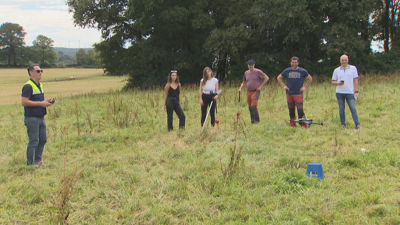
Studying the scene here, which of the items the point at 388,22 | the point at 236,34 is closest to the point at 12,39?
the point at 236,34

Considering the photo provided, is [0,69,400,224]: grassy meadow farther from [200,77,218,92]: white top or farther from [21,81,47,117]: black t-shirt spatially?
[200,77,218,92]: white top

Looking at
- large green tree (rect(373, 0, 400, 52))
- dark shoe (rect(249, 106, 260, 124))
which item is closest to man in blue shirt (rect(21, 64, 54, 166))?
dark shoe (rect(249, 106, 260, 124))

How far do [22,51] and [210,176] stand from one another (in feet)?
343

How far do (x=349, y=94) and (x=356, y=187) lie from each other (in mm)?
3938

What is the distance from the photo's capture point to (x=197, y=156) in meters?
5.82

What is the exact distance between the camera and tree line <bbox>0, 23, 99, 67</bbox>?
88.5 metres

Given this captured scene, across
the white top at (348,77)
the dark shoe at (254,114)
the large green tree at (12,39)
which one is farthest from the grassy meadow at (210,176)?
the large green tree at (12,39)

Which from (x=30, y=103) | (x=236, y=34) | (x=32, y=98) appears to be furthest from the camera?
(x=236, y=34)

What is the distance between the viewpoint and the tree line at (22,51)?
88.5 metres

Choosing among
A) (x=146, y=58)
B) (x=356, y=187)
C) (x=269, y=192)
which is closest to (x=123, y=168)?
(x=269, y=192)

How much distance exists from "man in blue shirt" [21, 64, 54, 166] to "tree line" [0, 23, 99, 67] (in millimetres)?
83214

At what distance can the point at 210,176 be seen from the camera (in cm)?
477

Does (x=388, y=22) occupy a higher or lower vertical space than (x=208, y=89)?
higher

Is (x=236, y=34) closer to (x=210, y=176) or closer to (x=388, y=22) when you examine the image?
(x=388, y=22)
